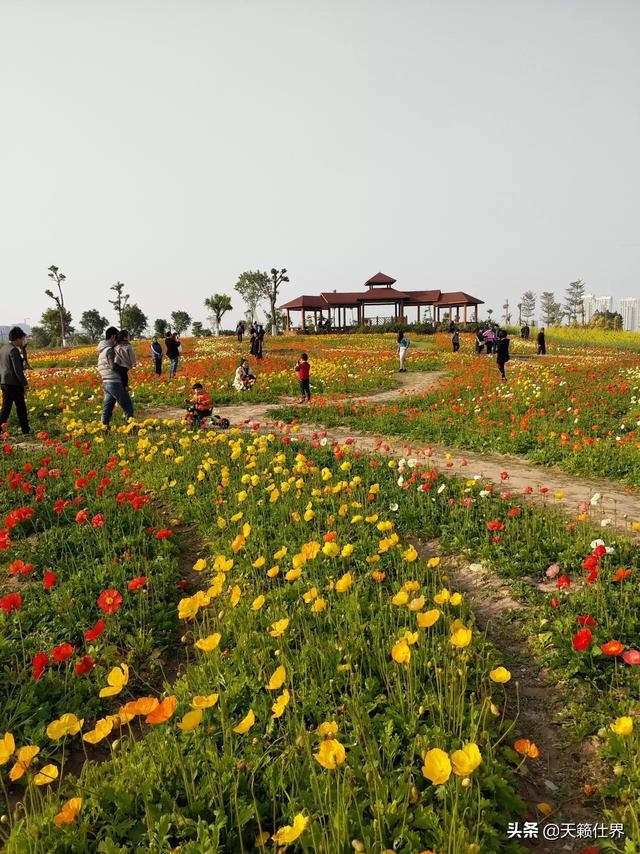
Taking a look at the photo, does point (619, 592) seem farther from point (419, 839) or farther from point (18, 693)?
point (18, 693)

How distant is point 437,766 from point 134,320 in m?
92.6

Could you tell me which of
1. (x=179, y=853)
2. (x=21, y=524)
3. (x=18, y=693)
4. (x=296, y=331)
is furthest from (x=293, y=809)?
(x=296, y=331)

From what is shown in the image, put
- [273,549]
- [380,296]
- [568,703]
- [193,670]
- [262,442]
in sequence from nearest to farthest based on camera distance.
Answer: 1. [568,703]
2. [193,670]
3. [273,549]
4. [262,442]
5. [380,296]

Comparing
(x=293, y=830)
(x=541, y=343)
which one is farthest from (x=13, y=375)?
(x=541, y=343)

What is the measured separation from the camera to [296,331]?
178 ft

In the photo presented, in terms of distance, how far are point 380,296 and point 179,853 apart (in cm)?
5467

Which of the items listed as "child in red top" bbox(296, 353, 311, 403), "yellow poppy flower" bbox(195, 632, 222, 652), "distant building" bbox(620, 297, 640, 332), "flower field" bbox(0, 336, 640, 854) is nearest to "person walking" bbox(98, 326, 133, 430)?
"flower field" bbox(0, 336, 640, 854)

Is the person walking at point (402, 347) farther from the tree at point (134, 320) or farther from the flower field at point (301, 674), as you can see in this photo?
the tree at point (134, 320)

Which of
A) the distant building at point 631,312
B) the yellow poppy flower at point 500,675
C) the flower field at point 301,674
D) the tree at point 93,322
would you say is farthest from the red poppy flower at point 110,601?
the distant building at point 631,312

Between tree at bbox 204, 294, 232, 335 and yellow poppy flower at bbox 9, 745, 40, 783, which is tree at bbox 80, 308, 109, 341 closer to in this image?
tree at bbox 204, 294, 232, 335

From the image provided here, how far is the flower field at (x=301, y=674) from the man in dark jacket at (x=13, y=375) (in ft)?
13.1

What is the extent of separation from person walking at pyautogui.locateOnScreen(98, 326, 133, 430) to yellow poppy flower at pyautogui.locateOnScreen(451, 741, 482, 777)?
10015 mm

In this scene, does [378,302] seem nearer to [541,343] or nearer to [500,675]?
[541,343]

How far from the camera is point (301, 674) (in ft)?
10.7
